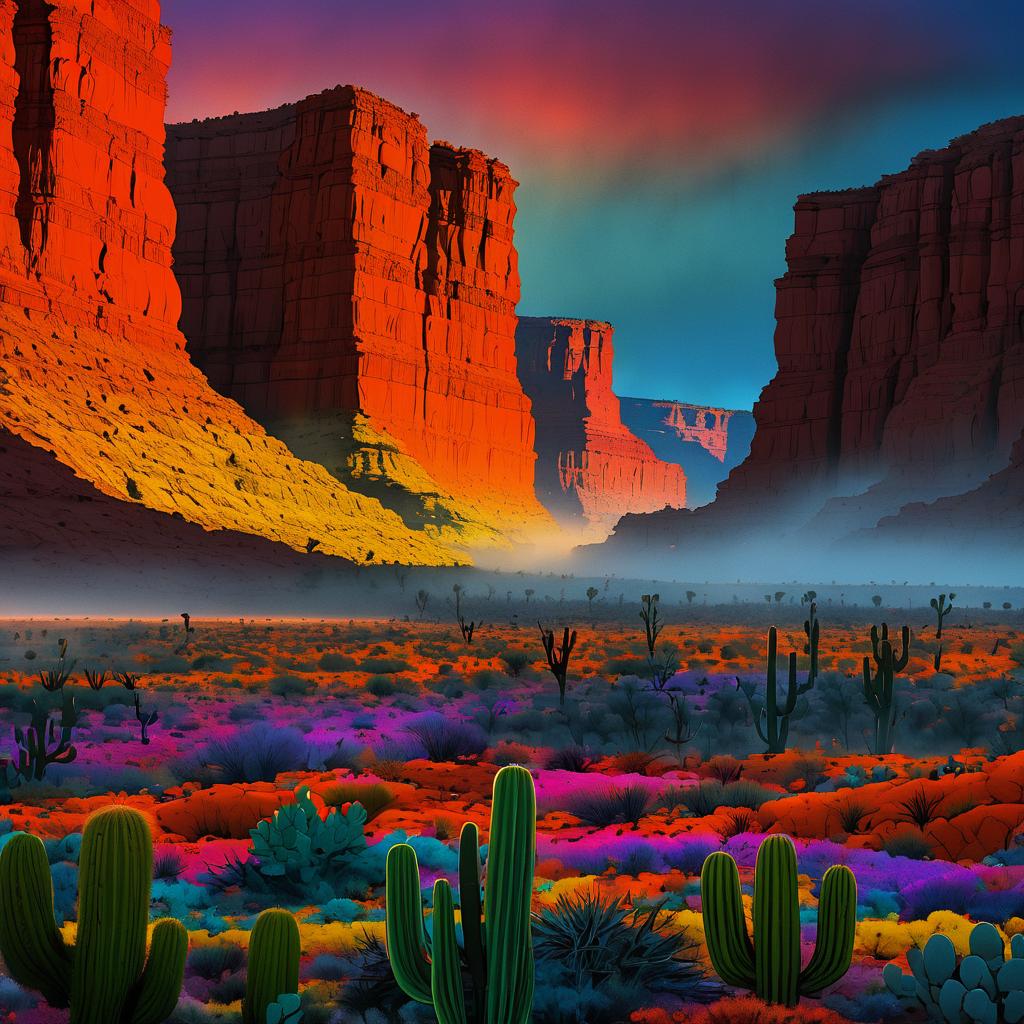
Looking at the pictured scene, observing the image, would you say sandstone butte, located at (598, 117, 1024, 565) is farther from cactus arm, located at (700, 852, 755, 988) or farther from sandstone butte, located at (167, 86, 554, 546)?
cactus arm, located at (700, 852, 755, 988)

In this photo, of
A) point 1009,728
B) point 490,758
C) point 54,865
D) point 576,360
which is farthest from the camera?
point 576,360

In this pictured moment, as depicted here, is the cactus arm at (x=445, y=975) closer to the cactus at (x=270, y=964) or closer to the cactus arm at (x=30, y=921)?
the cactus at (x=270, y=964)

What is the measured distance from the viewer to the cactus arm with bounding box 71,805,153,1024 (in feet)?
13.9

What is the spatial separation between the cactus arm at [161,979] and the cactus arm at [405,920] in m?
0.80

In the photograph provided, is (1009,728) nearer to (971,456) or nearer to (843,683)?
(843,683)

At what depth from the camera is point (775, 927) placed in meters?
4.88

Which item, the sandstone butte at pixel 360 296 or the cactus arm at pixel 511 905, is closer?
the cactus arm at pixel 511 905

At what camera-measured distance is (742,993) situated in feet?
17.2

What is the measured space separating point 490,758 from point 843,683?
24.5ft


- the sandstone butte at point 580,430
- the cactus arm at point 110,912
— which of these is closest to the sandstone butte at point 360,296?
the sandstone butte at point 580,430

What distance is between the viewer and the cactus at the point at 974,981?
4680 millimetres

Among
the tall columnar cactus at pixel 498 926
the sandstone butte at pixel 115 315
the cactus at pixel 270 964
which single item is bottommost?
the cactus at pixel 270 964

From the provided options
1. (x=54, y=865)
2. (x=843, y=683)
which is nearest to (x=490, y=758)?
(x=54, y=865)

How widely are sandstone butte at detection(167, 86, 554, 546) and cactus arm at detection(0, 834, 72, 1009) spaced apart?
2769 inches
